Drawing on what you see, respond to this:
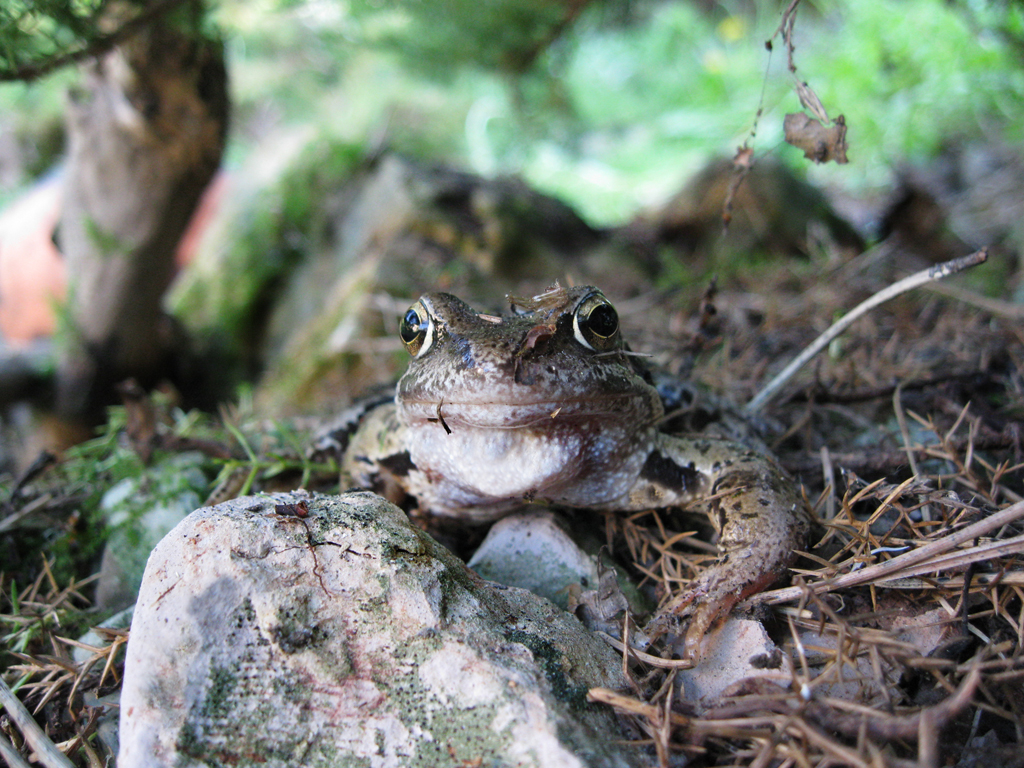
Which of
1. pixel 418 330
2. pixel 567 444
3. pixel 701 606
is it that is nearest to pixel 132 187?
pixel 418 330

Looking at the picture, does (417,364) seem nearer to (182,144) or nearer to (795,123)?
(795,123)

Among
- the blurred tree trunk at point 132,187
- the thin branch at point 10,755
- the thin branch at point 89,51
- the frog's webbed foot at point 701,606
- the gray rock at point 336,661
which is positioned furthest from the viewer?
the blurred tree trunk at point 132,187

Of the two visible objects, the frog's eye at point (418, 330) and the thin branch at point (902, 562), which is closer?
the thin branch at point (902, 562)

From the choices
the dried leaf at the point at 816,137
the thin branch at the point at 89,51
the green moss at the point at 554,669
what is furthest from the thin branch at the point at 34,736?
the dried leaf at the point at 816,137

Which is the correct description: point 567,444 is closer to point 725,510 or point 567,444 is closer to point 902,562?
point 725,510

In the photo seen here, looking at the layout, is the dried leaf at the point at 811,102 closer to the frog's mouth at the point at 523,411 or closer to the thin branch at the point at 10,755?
the frog's mouth at the point at 523,411

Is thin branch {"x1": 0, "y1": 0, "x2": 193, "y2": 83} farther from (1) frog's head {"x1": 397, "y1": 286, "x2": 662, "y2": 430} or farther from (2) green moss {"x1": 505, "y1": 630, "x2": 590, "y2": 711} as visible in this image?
(2) green moss {"x1": 505, "y1": 630, "x2": 590, "y2": 711}

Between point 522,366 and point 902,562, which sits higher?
point 522,366
